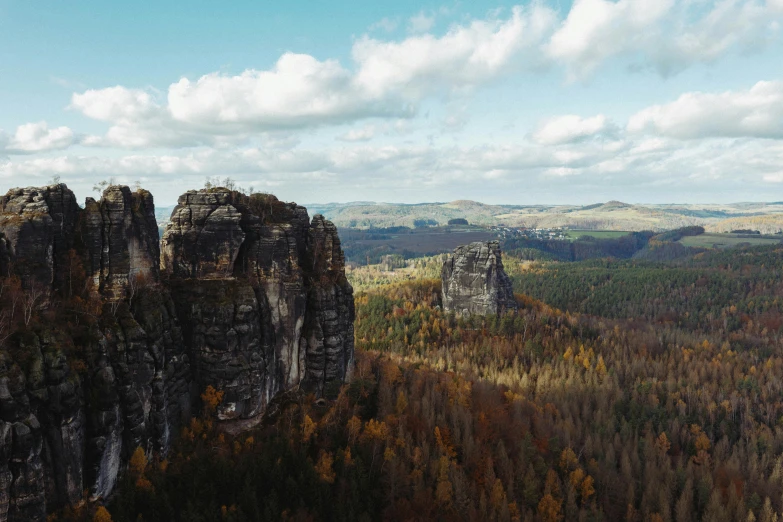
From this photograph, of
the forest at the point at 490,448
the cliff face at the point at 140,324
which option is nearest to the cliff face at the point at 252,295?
the cliff face at the point at 140,324

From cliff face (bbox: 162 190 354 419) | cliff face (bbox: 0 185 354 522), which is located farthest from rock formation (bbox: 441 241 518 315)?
cliff face (bbox: 162 190 354 419)

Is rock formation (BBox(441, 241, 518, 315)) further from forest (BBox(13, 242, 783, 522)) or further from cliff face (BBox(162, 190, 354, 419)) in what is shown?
cliff face (BBox(162, 190, 354, 419))

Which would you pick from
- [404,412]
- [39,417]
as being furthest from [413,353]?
[39,417]

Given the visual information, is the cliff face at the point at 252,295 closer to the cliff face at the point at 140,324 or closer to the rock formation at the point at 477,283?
the cliff face at the point at 140,324

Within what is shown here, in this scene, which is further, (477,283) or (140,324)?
(477,283)

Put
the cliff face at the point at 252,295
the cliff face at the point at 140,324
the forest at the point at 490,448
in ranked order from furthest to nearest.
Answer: the cliff face at the point at 252,295 < the forest at the point at 490,448 < the cliff face at the point at 140,324

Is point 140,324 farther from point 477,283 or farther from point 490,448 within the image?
point 477,283

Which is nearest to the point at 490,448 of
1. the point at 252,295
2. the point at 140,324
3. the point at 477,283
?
the point at 252,295
